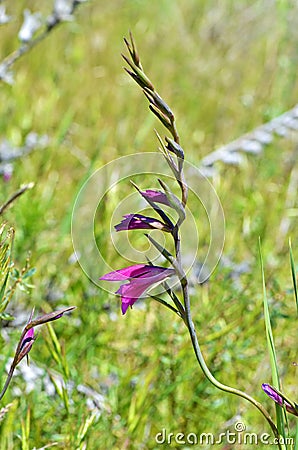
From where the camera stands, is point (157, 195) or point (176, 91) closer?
point (157, 195)

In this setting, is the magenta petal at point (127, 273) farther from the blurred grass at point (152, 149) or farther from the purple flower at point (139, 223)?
the blurred grass at point (152, 149)

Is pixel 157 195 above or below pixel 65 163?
below

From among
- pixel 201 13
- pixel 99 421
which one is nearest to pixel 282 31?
pixel 201 13

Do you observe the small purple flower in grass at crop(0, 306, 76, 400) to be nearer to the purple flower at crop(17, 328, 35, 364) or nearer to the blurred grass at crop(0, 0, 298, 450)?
the purple flower at crop(17, 328, 35, 364)

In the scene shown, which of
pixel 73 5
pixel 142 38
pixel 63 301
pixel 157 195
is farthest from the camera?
pixel 142 38

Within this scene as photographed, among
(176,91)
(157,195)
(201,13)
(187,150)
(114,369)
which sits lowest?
(114,369)

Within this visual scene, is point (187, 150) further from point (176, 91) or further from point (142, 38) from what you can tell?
point (142, 38)
